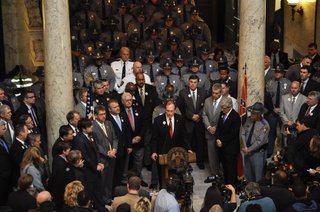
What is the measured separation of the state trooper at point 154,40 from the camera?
18.5 m

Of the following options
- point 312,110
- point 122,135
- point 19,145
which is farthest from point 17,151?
point 312,110

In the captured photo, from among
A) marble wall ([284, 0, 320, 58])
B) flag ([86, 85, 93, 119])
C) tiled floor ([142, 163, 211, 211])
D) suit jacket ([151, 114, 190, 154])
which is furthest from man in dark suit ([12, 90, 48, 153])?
marble wall ([284, 0, 320, 58])

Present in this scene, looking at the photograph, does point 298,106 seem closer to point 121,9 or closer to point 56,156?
point 56,156

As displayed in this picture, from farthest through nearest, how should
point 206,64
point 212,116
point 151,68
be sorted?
point 206,64, point 151,68, point 212,116

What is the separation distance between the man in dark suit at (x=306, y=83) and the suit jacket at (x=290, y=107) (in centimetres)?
74

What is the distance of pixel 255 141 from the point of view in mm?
13836

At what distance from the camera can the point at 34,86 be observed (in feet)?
51.6

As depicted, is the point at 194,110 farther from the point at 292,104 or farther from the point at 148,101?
the point at 292,104

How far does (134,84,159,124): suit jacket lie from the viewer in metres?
15.0

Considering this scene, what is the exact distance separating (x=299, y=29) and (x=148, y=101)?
6.89 meters

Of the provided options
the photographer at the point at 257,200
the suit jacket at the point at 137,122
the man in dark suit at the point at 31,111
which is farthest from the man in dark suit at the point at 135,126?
the photographer at the point at 257,200

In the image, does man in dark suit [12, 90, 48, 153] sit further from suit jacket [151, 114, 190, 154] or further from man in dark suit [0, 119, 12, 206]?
suit jacket [151, 114, 190, 154]

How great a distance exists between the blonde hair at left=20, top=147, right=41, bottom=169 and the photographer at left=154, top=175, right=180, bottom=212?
7.12 feet

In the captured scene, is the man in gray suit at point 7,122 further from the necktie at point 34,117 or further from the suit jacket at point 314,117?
the suit jacket at point 314,117
